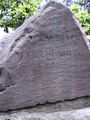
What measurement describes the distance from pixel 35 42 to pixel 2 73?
1.08 ft

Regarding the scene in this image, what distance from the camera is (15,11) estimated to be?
300 inches

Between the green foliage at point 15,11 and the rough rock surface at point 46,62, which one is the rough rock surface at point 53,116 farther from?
the green foliage at point 15,11

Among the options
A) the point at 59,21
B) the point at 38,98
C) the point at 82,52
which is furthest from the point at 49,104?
the point at 59,21

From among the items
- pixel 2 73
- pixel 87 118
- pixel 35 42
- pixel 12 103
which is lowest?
pixel 87 118

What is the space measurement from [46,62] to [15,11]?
17.7 feet

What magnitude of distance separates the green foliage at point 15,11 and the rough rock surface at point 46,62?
505 cm

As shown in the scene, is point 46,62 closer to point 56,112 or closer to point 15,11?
point 56,112

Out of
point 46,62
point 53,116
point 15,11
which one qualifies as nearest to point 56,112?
point 53,116

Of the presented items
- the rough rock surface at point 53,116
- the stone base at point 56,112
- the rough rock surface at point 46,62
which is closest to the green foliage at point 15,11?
the rough rock surface at point 46,62

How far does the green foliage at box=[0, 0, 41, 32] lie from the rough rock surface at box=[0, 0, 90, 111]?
505 centimetres

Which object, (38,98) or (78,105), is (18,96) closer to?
(38,98)

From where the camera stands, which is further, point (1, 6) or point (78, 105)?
point (1, 6)

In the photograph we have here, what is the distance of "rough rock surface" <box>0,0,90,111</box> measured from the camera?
7.65 ft

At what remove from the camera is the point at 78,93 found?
Result: 2510 millimetres
